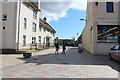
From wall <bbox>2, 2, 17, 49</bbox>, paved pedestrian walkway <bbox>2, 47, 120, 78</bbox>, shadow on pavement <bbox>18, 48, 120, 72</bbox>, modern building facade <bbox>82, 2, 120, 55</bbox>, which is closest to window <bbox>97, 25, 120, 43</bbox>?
modern building facade <bbox>82, 2, 120, 55</bbox>

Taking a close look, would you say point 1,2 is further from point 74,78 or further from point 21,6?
point 74,78

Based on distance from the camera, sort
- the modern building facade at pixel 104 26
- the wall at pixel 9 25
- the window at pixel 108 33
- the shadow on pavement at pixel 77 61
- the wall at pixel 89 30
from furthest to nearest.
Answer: the wall at pixel 9 25 < the wall at pixel 89 30 < the window at pixel 108 33 < the modern building facade at pixel 104 26 < the shadow on pavement at pixel 77 61

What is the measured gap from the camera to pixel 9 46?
17438 millimetres

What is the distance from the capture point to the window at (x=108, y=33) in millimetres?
15070

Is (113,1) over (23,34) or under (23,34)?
over

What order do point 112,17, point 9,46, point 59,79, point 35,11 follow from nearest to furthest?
point 59,79
point 112,17
point 9,46
point 35,11

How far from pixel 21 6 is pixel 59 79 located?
614 inches

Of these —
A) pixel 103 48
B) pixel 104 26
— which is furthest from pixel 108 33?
pixel 103 48

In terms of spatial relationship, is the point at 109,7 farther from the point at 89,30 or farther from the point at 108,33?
the point at 89,30

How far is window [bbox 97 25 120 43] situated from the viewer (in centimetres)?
1507

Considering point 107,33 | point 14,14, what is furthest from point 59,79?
point 14,14

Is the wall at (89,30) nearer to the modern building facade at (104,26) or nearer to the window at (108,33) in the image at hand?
the modern building facade at (104,26)

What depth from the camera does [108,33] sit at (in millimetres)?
15367

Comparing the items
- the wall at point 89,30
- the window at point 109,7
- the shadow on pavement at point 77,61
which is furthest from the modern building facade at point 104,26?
the shadow on pavement at point 77,61
